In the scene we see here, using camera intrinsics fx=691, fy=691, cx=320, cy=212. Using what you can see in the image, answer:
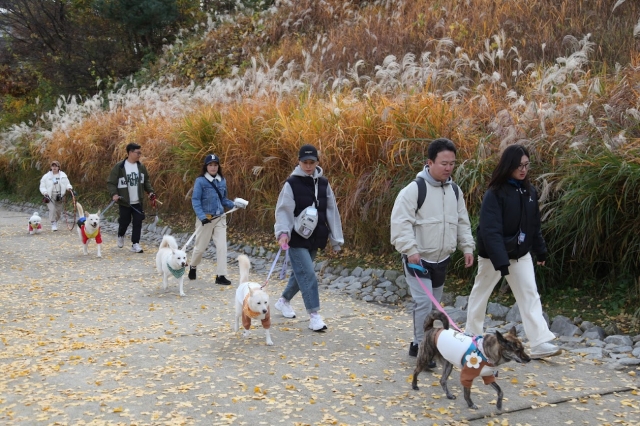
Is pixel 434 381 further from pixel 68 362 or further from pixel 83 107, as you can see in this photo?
pixel 83 107

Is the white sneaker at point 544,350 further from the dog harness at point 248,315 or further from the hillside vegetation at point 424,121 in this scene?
the dog harness at point 248,315

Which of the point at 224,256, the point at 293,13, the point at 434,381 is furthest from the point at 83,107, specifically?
the point at 434,381

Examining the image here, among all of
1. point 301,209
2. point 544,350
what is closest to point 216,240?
point 301,209

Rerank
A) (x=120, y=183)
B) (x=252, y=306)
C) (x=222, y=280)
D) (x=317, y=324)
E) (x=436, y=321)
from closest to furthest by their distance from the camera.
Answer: (x=436, y=321) < (x=252, y=306) < (x=317, y=324) < (x=222, y=280) < (x=120, y=183)

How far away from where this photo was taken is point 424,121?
8.96m

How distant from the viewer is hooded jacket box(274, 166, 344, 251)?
6.55m

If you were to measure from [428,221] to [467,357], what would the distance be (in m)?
1.28

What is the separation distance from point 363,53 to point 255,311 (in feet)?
33.3

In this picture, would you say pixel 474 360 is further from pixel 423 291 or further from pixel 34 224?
pixel 34 224

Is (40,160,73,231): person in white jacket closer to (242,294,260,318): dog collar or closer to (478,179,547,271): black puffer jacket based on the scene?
(242,294,260,318): dog collar

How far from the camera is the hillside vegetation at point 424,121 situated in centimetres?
680

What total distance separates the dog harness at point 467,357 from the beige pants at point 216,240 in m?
5.02

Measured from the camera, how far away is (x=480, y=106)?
29.9ft

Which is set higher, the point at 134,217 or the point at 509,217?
the point at 509,217
